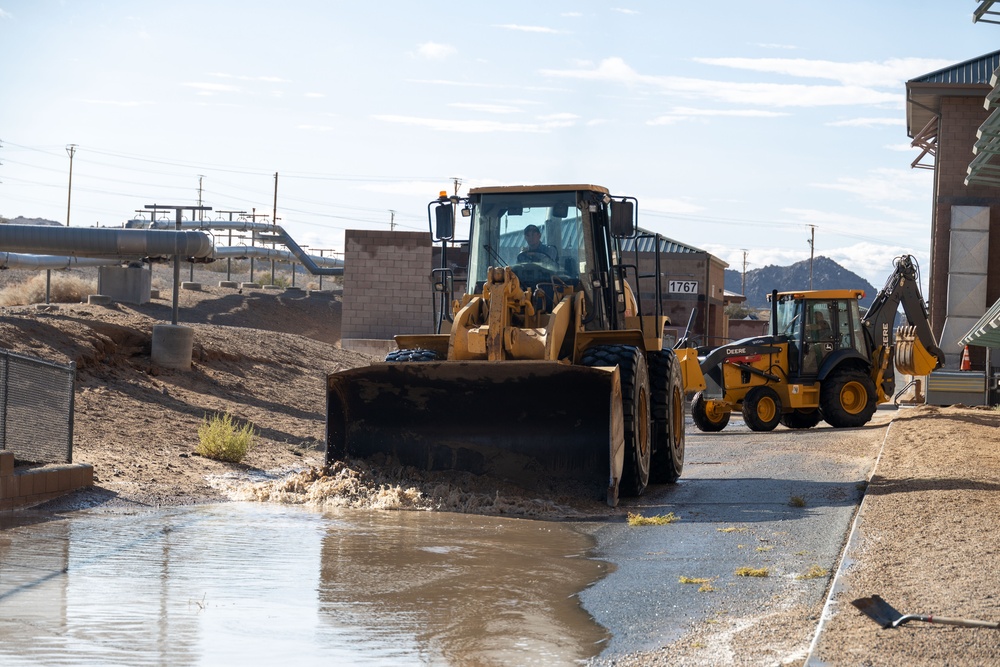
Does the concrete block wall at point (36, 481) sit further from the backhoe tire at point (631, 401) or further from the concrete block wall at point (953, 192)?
the concrete block wall at point (953, 192)

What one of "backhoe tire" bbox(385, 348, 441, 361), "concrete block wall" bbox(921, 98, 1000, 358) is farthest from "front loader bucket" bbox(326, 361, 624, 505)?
Answer: "concrete block wall" bbox(921, 98, 1000, 358)

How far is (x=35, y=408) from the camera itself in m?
12.5

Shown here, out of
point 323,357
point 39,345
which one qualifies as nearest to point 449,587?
point 39,345

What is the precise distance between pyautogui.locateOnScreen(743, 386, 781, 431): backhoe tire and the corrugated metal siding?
15.7m

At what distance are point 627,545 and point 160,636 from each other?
4.58 meters

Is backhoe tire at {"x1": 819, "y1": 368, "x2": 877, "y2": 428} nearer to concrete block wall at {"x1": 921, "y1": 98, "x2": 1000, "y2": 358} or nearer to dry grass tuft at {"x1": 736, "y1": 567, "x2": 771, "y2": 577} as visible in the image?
concrete block wall at {"x1": 921, "y1": 98, "x2": 1000, "y2": 358}

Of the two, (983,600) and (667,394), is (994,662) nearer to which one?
(983,600)

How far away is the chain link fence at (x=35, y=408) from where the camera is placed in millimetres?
11945

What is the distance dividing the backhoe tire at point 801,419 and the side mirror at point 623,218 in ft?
48.0

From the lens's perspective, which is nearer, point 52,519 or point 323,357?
point 52,519

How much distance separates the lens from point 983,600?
6.68 meters

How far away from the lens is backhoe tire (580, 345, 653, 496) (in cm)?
1316

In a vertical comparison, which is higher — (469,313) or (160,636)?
(469,313)

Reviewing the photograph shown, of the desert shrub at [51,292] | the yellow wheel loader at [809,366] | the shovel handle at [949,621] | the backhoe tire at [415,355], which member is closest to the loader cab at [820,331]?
the yellow wheel loader at [809,366]
